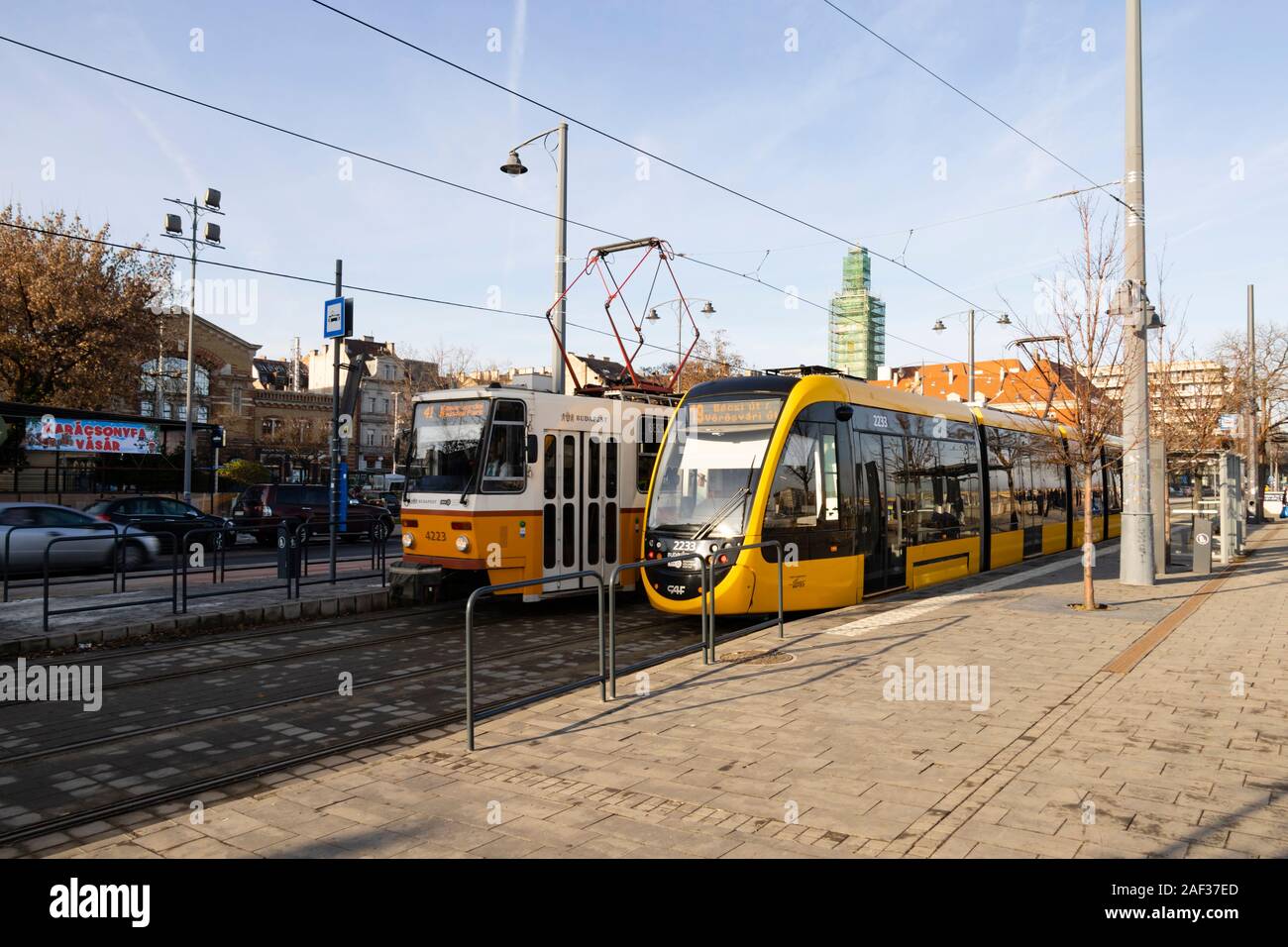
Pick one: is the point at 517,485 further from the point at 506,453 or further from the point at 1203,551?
the point at 1203,551

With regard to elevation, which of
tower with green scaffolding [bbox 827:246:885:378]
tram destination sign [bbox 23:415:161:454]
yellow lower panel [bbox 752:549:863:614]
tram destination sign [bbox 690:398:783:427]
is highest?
tower with green scaffolding [bbox 827:246:885:378]

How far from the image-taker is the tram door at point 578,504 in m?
12.1

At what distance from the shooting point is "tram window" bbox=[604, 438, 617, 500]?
1297 cm

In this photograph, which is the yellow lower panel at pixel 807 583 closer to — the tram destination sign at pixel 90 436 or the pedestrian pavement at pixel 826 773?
the pedestrian pavement at pixel 826 773

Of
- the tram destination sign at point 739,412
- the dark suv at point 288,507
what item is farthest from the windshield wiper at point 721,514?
the dark suv at point 288,507

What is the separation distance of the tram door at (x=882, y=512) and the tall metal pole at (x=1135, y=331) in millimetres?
→ 3497

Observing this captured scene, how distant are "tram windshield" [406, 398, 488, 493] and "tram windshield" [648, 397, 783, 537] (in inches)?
98.8

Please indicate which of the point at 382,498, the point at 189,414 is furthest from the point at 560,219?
the point at 382,498

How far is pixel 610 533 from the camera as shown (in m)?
13.1

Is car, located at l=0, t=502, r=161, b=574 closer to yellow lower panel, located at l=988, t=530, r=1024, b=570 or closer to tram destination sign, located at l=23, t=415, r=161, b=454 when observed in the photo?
tram destination sign, located at l=23, t=415, r=161, b=454

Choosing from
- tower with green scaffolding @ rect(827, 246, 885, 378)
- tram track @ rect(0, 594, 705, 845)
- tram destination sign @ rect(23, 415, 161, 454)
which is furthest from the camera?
tower with green scaffolding @ rect(827, 246, 885, 378)

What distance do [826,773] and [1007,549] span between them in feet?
45.5

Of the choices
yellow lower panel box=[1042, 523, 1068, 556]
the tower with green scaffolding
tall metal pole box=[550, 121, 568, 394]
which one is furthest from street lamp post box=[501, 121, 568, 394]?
the tower with green scaffolding
